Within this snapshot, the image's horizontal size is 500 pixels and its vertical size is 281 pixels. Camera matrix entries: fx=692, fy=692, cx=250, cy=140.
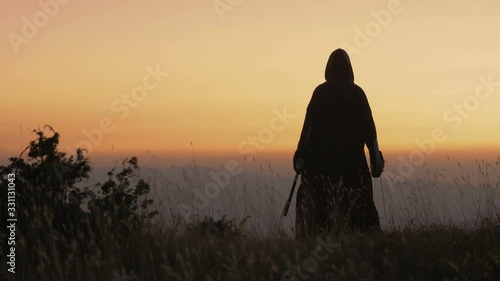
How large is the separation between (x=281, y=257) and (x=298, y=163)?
2448 mm

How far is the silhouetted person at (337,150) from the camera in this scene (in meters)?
9.91

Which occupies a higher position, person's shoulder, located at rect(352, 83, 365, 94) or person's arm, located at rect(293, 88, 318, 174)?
person's shoulder, located at rect(352, 83, 365, 94)

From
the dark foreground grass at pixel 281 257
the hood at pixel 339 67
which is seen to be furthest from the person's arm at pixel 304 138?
the dark foreground grass at pixel 281 257

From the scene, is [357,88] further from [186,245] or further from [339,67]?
[186,245]

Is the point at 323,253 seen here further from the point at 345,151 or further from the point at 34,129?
the point at 34,129

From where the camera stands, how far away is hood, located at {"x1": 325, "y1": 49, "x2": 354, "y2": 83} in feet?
32.6

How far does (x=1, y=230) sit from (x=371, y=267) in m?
4.76

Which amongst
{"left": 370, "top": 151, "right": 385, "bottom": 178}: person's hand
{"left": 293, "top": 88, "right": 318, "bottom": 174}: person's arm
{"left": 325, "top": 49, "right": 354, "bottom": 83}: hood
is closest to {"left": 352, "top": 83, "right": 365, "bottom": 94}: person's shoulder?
{"left": 325, "top": 49, "right": 354, "bottom": 83}: hood

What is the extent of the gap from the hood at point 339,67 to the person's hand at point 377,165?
1.19 meters

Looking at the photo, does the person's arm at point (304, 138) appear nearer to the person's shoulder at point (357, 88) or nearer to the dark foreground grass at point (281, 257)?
the person's shoulder at point (357, 88)

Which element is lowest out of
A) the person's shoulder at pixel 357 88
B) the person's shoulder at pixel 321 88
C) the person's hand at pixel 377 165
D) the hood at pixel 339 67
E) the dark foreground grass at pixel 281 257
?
the dark foreground grass at pixel 281 257

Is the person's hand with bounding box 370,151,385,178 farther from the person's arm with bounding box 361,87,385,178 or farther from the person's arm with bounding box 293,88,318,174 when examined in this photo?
the person's arm with bounding box 293,88,318,174

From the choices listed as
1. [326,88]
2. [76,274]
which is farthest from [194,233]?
[326,88]

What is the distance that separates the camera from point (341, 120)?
9.98 metres
